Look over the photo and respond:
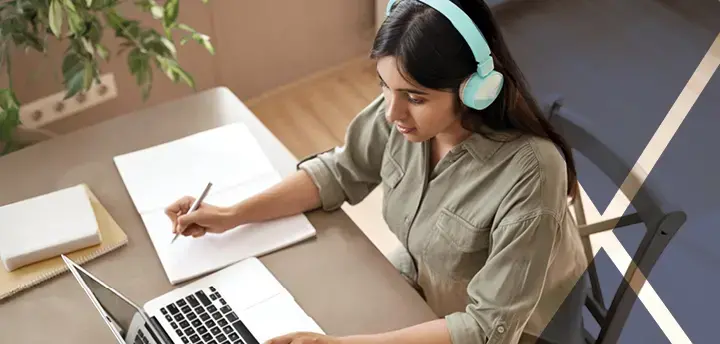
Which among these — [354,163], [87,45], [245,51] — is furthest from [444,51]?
[245,51]

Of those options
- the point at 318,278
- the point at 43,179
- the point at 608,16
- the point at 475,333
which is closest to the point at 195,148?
the point at 43,179

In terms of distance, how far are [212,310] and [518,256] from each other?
45cm

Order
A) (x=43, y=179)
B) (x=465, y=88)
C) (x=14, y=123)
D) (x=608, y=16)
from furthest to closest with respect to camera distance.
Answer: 1. (x=608, y=16)
2. (x=14, y=123)
3. (x=43, y=179)
4. (x=465, y=88)

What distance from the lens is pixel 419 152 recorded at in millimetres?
1194

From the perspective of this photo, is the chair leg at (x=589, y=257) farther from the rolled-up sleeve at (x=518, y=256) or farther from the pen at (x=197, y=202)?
the pen at (x=197, y=202)

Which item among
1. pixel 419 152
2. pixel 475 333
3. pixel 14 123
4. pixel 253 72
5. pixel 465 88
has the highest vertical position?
pixel 465 88

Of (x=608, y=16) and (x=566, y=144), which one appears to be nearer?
(x=566, y=144)

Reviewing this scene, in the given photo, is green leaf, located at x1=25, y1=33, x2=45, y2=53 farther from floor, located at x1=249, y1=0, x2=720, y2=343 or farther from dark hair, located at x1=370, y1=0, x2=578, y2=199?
floor, located at x1=249, y1=0, x2=720, y2=343

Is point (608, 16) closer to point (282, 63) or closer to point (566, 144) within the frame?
point (566, 144)

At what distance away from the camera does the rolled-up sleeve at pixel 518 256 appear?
40.1 inches

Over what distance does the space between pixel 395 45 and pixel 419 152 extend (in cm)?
24

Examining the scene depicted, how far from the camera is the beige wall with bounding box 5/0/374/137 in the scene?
2.06m

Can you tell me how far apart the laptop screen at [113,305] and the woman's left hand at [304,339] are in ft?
0.66

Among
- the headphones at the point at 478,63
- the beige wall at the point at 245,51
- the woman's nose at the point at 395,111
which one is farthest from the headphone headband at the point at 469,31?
the beige wall at the point at 245,51
